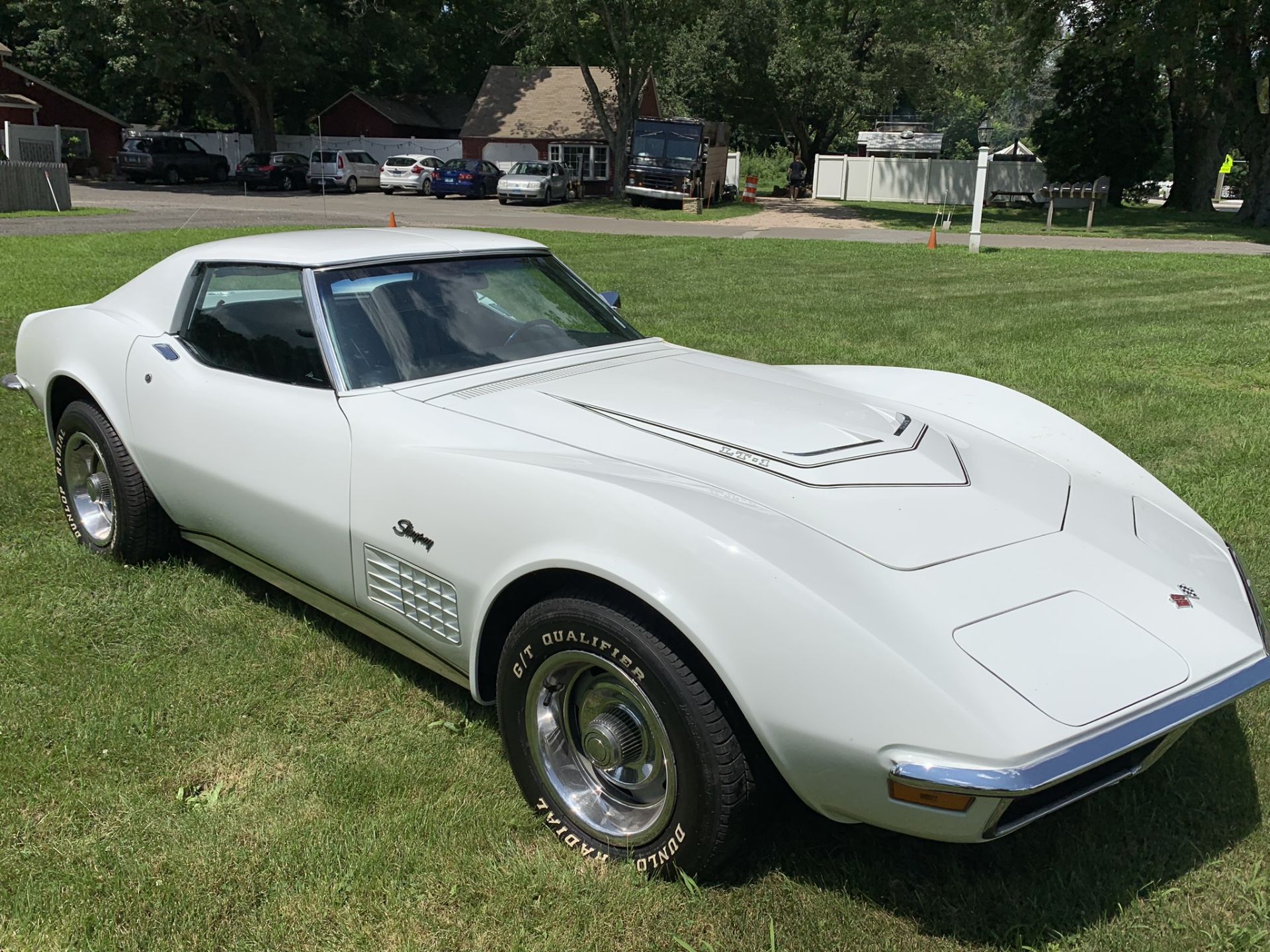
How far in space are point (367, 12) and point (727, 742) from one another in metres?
43.9

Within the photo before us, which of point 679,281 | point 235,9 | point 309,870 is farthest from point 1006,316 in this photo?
point 235,9

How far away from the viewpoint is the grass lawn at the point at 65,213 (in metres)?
21.0

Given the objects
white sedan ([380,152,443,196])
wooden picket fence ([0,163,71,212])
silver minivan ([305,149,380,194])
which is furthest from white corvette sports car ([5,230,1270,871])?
silver minivan ([305,149,380,194])

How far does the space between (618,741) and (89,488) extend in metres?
2.94

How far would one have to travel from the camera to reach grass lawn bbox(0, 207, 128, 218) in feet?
68.9

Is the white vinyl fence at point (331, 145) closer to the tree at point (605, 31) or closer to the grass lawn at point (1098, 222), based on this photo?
the tree at point (605, 31)

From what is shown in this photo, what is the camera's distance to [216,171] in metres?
38.9

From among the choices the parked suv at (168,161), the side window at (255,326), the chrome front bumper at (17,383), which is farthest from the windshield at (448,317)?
the parked suv at (168,161)

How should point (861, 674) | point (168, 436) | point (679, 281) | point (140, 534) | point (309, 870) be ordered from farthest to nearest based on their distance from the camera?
point (679, 281) < point (140, 534) < point (168, 436) < point (309, 870) < point (861, 674)

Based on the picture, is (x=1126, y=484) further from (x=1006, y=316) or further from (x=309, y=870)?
(x=1006, y=316)

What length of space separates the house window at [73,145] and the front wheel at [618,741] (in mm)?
45371

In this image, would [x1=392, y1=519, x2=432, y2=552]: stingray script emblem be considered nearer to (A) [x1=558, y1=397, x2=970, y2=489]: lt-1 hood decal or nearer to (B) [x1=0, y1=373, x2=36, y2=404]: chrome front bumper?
(A) [x1=558, y1=397, x2=970, y2=489]: lt-1 hood decal

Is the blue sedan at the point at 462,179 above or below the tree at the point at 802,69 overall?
below

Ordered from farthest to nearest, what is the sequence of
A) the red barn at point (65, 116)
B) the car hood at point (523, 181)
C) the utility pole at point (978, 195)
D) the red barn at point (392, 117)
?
1. the red barn at point (392, 117)
2. the red barn at point (65, 116)
3. the car hood at point (523, 181)
4. the utility pole at point (978, 195)
